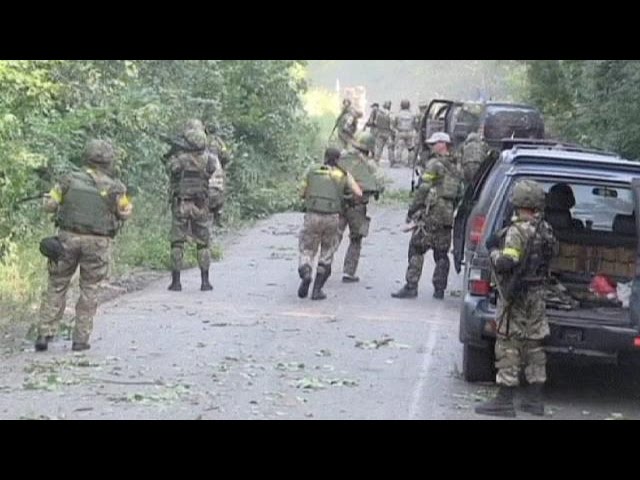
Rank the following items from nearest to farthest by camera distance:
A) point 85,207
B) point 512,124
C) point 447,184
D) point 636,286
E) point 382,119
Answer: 1. point 636,286
2. point 85,207
3. point 447,184
4. point 512,124
5. point 382,119

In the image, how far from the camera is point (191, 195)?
15281 mm

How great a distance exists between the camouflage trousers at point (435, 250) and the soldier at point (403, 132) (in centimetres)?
1980

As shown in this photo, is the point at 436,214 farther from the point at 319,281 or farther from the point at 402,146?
the point at 402,146

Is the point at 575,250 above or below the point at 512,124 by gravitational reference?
below

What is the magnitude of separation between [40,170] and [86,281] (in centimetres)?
448

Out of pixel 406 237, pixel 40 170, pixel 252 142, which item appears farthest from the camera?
pixel 252 142

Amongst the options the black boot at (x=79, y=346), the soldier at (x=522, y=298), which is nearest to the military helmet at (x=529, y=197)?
the soldier at (x=522, y=298)

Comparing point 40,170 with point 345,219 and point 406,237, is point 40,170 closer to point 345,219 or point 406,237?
point 345,219

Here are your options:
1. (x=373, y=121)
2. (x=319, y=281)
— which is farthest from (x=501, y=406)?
(x=373, y=121)

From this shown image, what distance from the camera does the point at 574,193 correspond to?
40.0 feet

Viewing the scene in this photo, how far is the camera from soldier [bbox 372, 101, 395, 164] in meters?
34.7

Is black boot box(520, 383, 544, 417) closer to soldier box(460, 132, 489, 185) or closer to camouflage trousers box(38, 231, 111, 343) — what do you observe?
camouflage trousers box(38, 231, 111, 343)

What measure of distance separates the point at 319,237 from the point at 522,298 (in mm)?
5731
